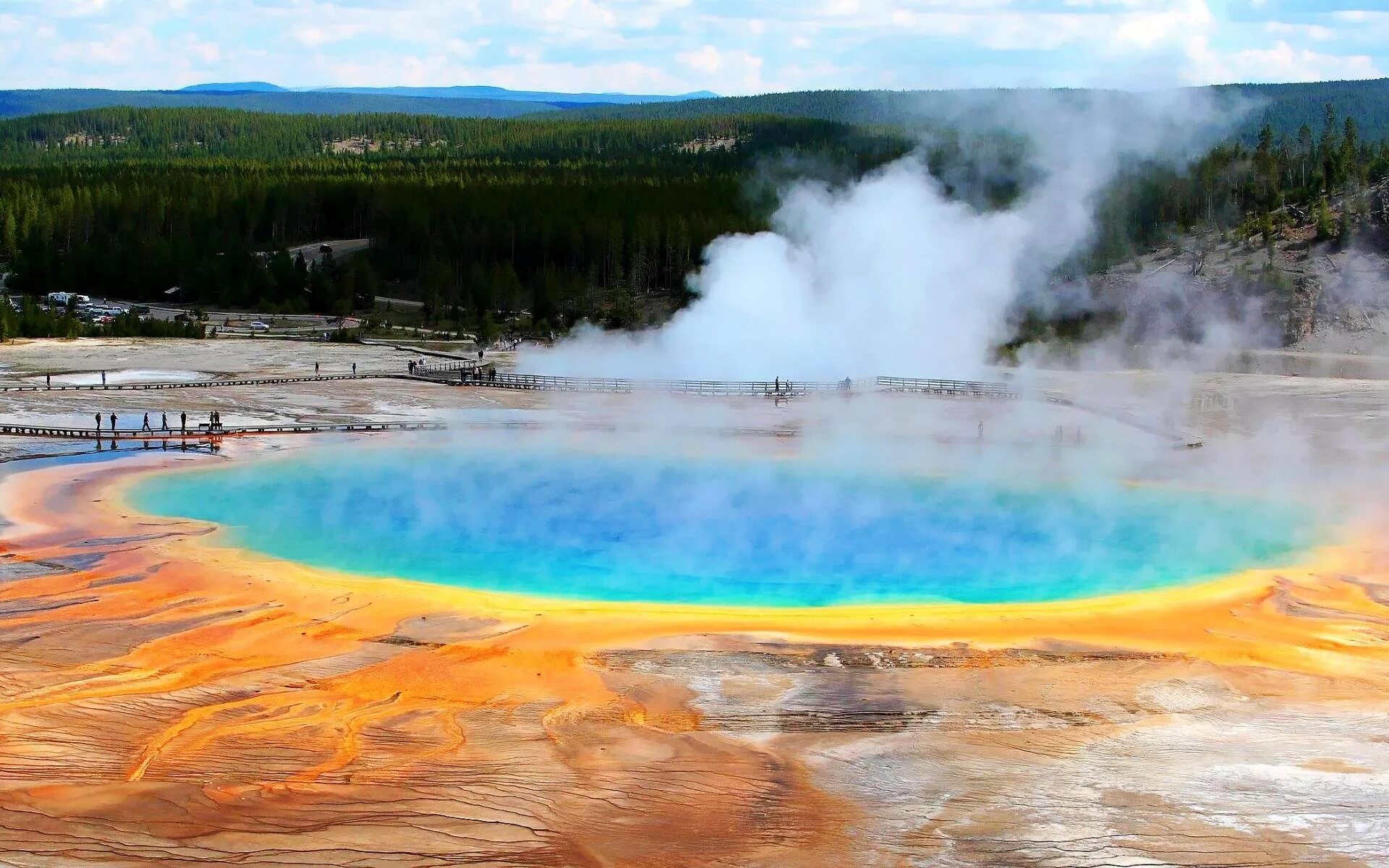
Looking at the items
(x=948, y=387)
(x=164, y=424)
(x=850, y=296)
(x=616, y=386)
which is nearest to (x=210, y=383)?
(x=164, y=424)

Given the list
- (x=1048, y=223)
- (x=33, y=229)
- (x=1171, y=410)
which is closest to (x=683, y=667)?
(x=1171, y=410)

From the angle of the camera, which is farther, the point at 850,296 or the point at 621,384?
the point at 850,296

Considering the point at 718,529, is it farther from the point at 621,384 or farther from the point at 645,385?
the point at 621,384

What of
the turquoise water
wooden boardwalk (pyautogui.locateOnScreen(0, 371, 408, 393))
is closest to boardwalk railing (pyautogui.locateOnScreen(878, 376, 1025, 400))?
the turquoise water

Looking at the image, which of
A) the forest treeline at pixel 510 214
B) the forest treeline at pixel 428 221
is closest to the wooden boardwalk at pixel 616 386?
the forest treeline at pixel 510 214

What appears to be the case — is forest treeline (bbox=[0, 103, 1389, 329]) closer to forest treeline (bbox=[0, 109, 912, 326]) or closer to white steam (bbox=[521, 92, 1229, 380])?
forest treeline (bbox=[0, 109, 912, 326])

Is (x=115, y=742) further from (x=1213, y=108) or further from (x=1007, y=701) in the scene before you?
(x=1213, y=108)
